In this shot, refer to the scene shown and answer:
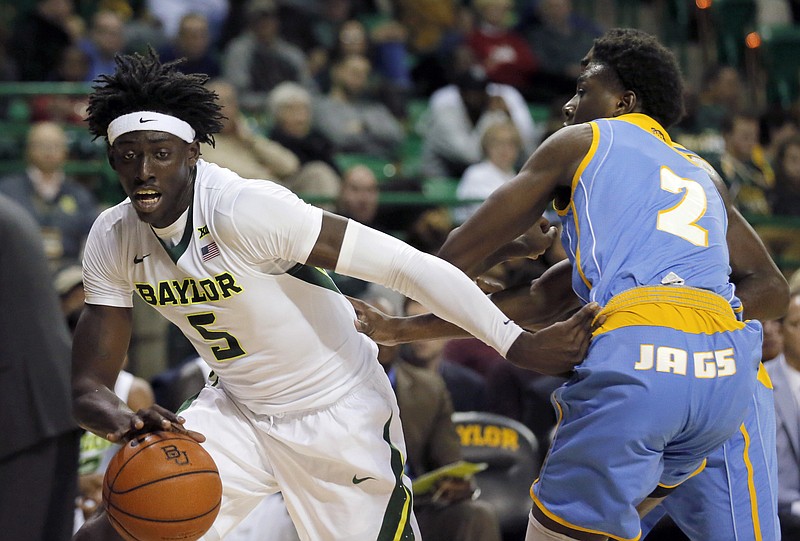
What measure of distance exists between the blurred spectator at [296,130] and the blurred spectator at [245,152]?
0.77 ft

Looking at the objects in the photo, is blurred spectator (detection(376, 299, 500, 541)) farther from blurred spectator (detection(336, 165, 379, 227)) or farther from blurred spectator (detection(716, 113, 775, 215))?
blurred spectator (detection(716, 113, 775, 215))

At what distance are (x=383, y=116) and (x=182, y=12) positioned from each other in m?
2.09

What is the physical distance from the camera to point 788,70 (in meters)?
12.0

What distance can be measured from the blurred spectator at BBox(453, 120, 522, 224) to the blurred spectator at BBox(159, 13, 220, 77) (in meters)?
2.37

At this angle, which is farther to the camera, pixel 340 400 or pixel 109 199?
pixel 109 199

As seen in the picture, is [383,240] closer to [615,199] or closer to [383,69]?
[615,199]

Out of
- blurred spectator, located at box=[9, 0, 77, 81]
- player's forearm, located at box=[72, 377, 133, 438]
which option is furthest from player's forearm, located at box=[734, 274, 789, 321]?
blurred spectator, located at box=[9, 0, 77, 81]

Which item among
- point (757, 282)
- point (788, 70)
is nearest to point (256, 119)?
point (788, 70)

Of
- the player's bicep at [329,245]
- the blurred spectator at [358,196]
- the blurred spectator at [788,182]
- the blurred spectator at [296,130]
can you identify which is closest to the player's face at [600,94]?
the player's bicep at [329,245]

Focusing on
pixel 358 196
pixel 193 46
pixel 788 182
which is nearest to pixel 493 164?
pixel 358 196

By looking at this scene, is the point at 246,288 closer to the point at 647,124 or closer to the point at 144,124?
the point at 144,124

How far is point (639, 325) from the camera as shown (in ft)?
11.1

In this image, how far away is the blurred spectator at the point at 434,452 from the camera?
557 cm

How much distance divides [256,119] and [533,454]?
461 centimetres
